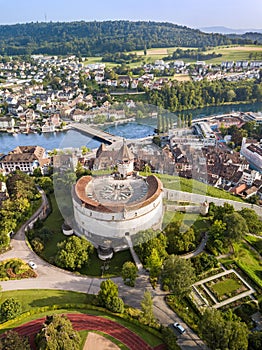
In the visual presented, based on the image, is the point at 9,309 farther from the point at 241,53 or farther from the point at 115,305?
the point at 241,53

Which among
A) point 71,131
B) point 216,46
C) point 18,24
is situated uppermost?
point 18,24

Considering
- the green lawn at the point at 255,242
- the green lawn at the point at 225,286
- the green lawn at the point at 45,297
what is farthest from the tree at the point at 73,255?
the green lawn at the point at 255,242

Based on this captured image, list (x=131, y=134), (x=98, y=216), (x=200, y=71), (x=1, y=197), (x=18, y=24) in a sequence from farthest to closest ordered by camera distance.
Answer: (x=18, y=24) < (x=200, y=71) < (x=131, y=134) < (x=1, y=197) < (x=98, y=216)

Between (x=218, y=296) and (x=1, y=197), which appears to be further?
(x=1, y=197)

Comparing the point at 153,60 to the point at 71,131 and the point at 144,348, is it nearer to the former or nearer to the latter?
the point at 71,131

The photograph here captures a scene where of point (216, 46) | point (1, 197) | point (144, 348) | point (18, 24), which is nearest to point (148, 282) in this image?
point (144, 348)

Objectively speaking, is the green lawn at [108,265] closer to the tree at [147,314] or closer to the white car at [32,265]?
the white car at [32,265]

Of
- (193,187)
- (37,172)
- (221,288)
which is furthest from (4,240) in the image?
(193,187)

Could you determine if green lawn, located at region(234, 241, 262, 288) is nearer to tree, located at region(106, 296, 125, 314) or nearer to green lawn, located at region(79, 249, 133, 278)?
green lawn, located at region(79, 249, 133, 278)
